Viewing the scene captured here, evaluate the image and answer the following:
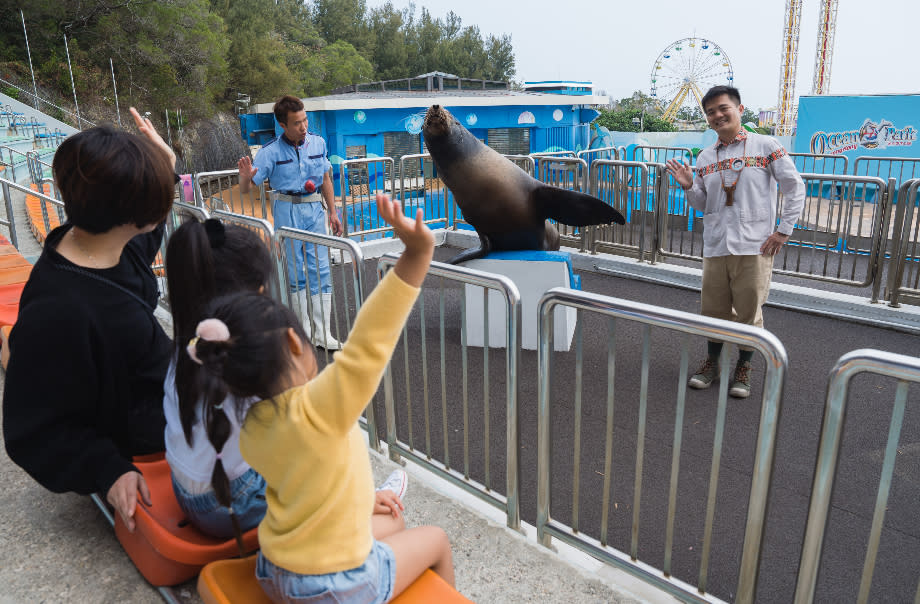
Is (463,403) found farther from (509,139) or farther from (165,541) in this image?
(509,139)

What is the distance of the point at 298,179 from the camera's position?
17.3 ft

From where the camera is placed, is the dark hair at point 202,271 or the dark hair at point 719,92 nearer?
the dark hair at point 202,271

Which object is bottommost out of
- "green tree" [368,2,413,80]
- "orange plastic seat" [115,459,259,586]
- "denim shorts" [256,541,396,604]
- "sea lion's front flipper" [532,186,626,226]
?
"orange plastic seat" [115,459,259,586]

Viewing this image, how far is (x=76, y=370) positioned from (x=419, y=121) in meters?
19.3

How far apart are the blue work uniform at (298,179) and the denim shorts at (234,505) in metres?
3.14

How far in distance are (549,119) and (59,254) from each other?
2258 centimetres

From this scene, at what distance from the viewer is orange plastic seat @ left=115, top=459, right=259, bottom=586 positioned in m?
1.98

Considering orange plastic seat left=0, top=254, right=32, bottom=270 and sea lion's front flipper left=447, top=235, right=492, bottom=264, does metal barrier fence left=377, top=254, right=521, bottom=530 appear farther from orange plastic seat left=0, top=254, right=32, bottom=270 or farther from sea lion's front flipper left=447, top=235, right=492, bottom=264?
orange plastic seat left=0, top=254, right=32, bottom=270

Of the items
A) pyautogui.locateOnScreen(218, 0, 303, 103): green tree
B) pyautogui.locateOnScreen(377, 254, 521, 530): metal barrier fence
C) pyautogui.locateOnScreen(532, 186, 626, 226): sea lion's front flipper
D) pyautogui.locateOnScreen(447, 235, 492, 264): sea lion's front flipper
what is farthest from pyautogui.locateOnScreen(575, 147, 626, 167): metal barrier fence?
pyautogui.locateOnScreen(218, 0, 303, 103): green tree

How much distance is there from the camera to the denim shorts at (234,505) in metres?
1.94

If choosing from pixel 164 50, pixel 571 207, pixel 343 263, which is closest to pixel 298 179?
pixel 571 207

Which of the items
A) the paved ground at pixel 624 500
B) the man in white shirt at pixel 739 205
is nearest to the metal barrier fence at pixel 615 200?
Result: the paved ground at pixel 624 500

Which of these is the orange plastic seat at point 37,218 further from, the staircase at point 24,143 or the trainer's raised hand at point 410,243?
the trainer's raised hand at point 410,243

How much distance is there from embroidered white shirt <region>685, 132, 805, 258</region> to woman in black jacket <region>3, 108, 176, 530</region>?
3.43 metres
